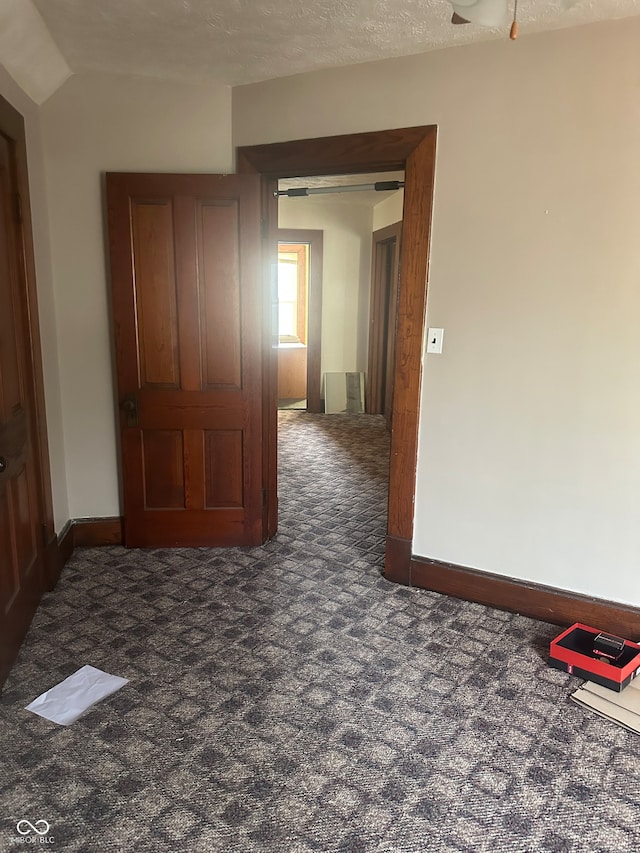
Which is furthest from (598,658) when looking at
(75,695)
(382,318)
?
(382,318)

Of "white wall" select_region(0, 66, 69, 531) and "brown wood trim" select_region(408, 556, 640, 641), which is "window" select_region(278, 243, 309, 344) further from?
"brown wood trim" select_region(408, 556, 640, 641)

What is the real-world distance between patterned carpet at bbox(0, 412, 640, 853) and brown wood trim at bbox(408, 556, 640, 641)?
8 cm

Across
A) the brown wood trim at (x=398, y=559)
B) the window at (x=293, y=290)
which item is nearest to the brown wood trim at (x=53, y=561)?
the brown wood trim at (x=398, y=559)

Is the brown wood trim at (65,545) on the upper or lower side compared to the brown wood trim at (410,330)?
lower

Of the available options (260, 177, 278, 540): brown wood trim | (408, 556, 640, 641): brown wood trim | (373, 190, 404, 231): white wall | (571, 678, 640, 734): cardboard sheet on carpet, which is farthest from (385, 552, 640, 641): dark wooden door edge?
(373, 190, 404, 231): white wall

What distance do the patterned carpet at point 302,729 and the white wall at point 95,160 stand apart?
115 centimetres

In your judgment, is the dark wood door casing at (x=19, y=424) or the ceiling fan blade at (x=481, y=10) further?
the dark wood door casing at (x=19, y=424)

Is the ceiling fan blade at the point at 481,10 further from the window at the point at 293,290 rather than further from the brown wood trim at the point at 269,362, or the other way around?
the window at the point at 293,290

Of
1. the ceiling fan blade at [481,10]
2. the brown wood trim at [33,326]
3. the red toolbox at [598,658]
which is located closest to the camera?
the ceiling fan blade at [481,10]

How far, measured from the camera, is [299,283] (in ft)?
25.1

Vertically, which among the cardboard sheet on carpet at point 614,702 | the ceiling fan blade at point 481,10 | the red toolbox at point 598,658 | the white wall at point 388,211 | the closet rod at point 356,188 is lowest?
the cardboard sheet on carpet at point 614,702

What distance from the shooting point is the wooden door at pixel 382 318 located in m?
6.96

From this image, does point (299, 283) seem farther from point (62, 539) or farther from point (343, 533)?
point (62, 539)

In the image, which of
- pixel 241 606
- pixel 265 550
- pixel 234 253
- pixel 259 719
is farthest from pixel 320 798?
pixel 234 253
